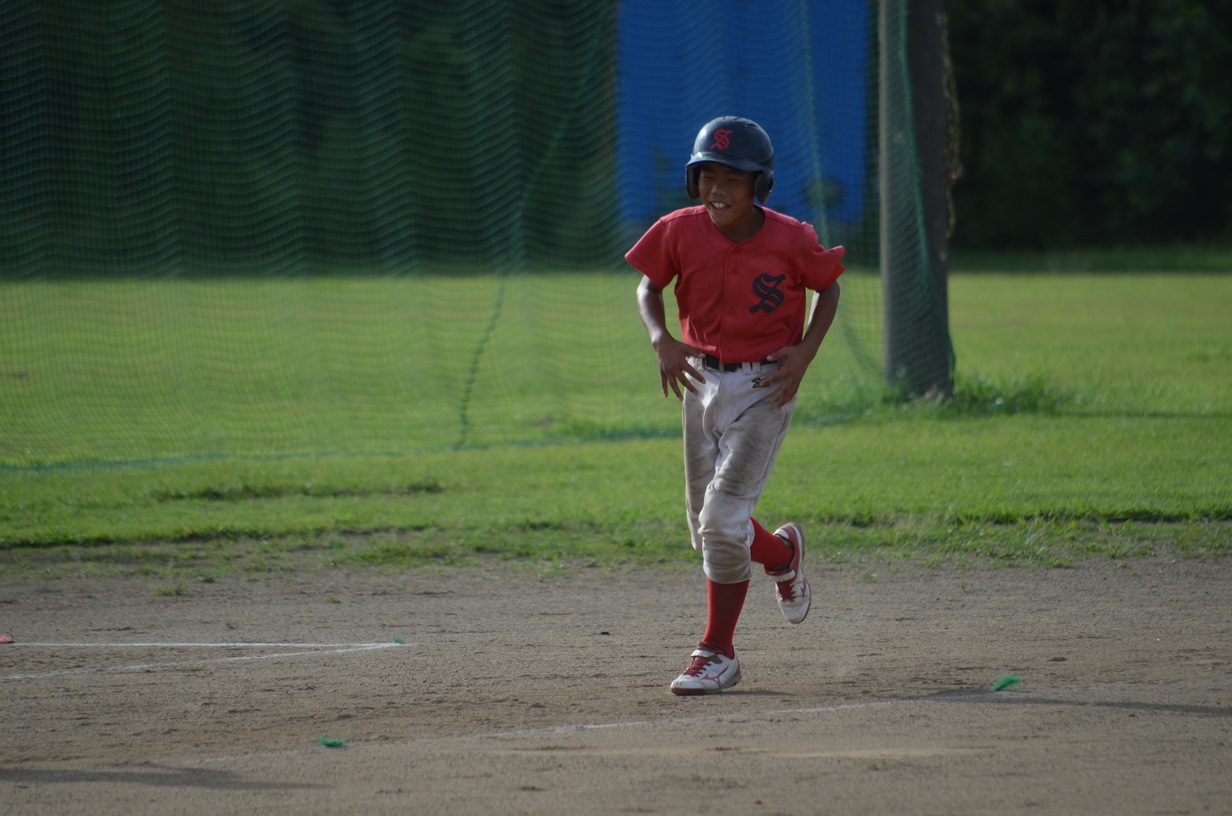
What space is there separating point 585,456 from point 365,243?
48.7ft

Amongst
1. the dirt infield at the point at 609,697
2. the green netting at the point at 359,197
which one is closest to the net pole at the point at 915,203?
the green netting at the point at 359,197

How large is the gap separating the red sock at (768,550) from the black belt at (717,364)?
587 mm

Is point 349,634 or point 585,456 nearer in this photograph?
point 349,634

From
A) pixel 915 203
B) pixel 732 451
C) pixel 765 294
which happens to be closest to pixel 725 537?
pixel 732 451

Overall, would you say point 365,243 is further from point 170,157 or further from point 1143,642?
point 1143,642

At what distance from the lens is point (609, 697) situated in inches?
187

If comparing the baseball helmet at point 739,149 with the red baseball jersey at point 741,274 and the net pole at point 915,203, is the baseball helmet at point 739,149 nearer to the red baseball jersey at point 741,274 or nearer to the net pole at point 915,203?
the red baseball jersey at point 741,274

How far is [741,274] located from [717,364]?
1.03ft

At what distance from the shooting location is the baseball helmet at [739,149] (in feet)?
15.3

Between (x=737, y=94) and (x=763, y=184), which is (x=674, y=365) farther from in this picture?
(x=737, y=94)

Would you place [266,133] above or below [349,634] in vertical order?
above

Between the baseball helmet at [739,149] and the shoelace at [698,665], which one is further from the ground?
the baseball helmet at [739,149]

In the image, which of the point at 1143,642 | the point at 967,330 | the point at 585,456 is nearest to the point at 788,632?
the point at 1143,642

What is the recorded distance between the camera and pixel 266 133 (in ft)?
74.2
